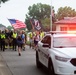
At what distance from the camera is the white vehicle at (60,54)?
Answer: 10141mm

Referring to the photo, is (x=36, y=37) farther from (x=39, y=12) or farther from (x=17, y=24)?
(x=39, y=12)

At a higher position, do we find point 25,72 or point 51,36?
point 51,36

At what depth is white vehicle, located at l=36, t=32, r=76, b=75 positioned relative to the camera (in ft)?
33.3

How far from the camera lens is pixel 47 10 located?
127 metres

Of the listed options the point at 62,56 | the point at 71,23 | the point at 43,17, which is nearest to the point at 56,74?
the point at 62,56

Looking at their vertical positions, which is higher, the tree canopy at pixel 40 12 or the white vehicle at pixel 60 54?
the tree canopy at pixel 40 12

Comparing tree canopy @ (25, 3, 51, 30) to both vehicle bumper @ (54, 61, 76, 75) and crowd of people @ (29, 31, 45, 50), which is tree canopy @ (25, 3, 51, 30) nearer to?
crowd of people @ (29, 31, 45, 50)

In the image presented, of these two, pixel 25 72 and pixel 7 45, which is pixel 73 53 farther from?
pixel 7 45

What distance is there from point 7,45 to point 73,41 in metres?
16.5

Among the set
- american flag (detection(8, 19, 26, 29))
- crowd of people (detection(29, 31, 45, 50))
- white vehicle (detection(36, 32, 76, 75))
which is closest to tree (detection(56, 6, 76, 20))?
american flag (detection(8, 19, 26, 29))

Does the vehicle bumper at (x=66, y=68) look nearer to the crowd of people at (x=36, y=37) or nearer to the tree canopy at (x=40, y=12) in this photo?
the crowd of people at (x=36, y=37)

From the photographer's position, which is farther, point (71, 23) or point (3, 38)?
point (71, 23)

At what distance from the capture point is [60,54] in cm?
1045

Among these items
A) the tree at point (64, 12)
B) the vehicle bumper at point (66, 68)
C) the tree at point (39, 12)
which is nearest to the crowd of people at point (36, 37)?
the vehicle bumper at point (66, 68)
